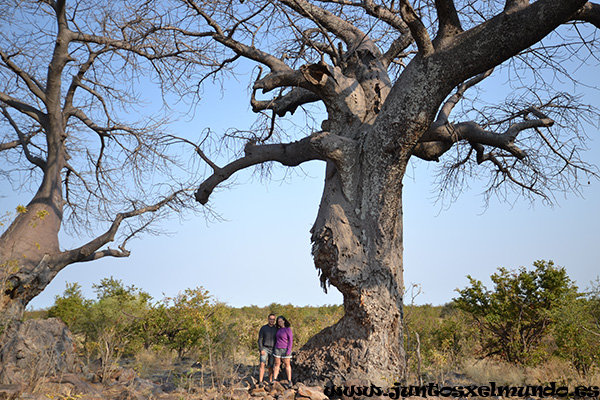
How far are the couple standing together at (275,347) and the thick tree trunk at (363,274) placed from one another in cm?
24

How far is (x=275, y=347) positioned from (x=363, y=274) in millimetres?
1746

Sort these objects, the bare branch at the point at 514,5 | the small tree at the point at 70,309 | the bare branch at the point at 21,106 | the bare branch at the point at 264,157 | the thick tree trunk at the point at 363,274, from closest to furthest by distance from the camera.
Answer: the bare branch at the point at 514,5
the thick tree trunk at the point at 363,274
the bare branch at the point at 264,157
the bare branch at the point at 21,106
the small tree at the point at 70,309

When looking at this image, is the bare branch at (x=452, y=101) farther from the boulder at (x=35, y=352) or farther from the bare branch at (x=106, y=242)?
the boulder at (x=35, y=352)

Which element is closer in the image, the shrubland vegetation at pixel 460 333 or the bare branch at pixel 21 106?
the shrubland vegetation at pixel 460 333

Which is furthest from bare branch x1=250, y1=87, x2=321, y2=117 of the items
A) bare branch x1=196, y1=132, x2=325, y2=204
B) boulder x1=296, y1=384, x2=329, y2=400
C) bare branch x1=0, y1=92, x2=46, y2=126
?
boulder x1=296, y1=384, x2=329, y2=400

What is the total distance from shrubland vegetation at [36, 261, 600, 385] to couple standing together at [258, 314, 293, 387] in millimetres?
472

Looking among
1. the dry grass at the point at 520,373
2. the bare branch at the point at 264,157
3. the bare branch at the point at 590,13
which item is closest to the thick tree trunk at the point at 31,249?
the bare branch at the point at 264,157

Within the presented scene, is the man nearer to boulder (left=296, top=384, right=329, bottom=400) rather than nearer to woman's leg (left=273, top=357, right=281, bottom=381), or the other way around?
woman's leg (left=273, top=357, right=281, bottom=381)

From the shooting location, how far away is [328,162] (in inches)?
299

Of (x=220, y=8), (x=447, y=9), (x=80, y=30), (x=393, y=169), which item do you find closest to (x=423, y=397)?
(x=393, y=169)

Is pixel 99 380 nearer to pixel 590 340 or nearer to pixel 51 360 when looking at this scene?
pixel 51 360

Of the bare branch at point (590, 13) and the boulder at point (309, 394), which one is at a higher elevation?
the bare branch at point (590, 13)

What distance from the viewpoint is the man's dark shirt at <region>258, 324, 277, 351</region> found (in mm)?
7227

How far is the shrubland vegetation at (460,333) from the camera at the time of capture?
25.7 feet
